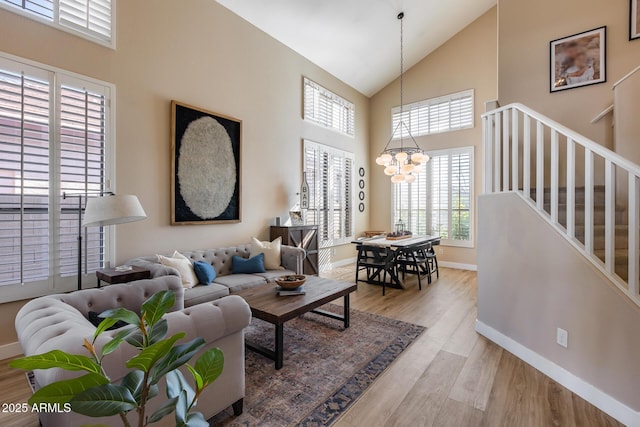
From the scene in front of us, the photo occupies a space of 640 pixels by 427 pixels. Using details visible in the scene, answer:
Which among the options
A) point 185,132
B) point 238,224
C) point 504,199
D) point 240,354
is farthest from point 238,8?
point 240,354

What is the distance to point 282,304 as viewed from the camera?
274 centimetres

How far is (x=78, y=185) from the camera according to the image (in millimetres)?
3074

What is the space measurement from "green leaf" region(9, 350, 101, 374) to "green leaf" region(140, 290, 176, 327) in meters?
0.16

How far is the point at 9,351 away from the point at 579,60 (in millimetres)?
6967

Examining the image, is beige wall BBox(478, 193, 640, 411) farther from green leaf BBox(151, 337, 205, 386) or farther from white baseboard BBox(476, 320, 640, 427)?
green leaf BBox(151, 337, 205, 386)

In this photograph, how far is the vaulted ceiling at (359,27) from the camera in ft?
15.5

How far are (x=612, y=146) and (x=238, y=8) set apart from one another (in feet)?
17.2

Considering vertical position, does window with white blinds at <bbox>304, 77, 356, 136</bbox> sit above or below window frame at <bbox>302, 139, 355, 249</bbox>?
above

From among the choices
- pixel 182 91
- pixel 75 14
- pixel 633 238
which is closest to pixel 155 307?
pixel 633 238

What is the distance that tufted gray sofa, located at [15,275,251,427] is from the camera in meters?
1.24

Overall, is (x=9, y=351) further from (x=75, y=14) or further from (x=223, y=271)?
(x=75, y=14)

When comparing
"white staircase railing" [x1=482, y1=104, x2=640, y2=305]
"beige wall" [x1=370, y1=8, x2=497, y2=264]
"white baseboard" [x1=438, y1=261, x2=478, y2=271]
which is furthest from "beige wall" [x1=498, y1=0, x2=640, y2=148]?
"white baseboard" [x1=438, y1=261, x2=478, y2=271]

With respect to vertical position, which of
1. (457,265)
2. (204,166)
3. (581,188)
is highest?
(204,166)

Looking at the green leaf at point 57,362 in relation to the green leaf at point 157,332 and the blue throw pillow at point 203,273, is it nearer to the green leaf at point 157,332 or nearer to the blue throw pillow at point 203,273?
the green leaf at point 157,332
